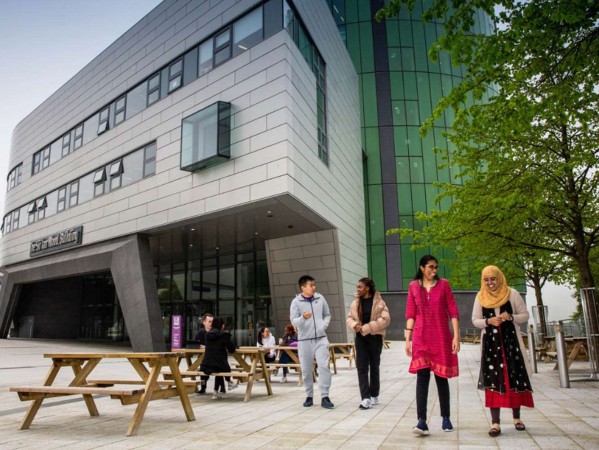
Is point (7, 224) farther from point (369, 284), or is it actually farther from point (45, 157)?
point (369, 284)

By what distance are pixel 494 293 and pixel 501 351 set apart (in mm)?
Result: 612

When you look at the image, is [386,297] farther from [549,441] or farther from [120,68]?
[549,441]

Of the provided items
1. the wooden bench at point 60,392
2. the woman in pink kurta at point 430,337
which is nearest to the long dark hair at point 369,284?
the woman in pink kurta at point 430,337

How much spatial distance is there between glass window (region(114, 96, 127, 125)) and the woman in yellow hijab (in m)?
20.5

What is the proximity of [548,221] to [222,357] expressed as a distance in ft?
32.8

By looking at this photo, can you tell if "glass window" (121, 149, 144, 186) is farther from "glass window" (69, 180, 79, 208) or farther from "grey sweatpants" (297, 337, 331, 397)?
"grey sweatpants" (297, 337, 331, 397)

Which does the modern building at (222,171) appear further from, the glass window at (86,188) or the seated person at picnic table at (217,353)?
the seated person at picnic table at (217,353)

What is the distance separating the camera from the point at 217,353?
770 centimetres

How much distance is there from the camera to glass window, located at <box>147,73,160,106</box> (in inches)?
796

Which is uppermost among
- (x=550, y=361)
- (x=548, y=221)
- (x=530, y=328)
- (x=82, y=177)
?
(x=82, y=177)

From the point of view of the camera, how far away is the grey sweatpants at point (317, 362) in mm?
6625

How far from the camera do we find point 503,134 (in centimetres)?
678

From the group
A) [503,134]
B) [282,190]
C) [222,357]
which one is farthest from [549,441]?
[282,190]

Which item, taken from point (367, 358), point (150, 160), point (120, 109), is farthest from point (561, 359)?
point (120, 109)
